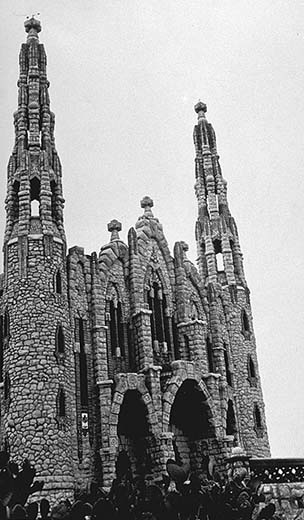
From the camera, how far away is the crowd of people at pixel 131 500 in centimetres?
471

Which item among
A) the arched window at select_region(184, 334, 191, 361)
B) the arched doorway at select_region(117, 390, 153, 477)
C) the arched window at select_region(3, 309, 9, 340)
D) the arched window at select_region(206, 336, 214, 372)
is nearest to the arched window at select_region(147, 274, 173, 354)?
the arched window at select_region(184, 334, 191, 361)

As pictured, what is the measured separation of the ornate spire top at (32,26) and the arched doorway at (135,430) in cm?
1635

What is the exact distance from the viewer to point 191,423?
98.0 feet

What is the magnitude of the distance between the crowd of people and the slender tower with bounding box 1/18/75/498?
58.4 ft

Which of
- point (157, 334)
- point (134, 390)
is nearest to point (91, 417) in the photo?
point (134, 390)

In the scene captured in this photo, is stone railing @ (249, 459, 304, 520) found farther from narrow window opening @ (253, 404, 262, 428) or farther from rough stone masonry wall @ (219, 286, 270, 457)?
narrow window opening @ (253, 404, 262, 428)

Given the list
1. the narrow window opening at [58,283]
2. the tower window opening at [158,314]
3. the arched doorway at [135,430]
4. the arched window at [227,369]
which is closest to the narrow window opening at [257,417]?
the arched window at [227,369]

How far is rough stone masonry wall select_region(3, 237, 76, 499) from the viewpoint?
2331 centimetres

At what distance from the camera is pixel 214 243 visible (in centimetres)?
3706

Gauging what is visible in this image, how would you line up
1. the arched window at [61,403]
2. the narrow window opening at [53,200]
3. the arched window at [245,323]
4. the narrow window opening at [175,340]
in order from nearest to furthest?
the arched window at [61,403]
the narrow window opening at [53,200]
the narrow window opening at [175,340]
the arched window at [245,323]

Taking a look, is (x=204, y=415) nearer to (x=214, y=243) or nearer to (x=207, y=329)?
(x=207, y=329)

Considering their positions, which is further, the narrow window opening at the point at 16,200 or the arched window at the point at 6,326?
the narrow window opening at the point at 16,200

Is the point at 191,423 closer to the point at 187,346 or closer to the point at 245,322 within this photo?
the point at 187,346

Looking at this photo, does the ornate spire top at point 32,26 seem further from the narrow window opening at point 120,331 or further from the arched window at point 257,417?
the arched window at point 257,417
